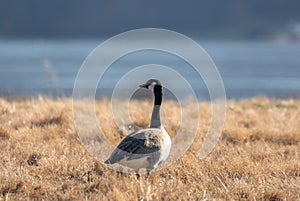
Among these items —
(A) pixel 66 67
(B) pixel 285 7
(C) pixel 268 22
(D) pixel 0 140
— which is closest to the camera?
(D) pixel 0 140

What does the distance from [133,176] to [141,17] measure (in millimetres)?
120585

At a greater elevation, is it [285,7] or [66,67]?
[285,7]

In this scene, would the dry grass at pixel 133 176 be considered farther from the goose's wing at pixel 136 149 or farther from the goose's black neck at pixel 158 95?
the goose's black neck at pixel 158 95

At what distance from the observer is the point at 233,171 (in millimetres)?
7723

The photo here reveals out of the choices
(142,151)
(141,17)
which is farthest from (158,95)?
(141,17)

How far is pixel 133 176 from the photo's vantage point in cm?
708

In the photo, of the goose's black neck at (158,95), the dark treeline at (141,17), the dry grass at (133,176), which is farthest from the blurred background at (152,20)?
the goose's black neck at (158,95)

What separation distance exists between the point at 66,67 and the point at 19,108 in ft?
113

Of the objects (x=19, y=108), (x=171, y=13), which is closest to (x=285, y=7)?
(x=171, y=13)

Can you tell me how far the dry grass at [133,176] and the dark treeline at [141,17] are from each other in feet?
339

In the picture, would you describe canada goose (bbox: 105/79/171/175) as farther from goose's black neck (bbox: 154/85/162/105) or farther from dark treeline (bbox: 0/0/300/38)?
dark treeline (bbox: 0/0/300/38)

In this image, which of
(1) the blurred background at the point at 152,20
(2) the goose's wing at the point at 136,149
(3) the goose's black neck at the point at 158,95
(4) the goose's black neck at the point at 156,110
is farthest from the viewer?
(1) the blurred background at the point at 152,20

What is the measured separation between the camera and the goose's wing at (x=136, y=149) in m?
6.91

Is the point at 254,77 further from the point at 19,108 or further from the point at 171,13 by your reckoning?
the point at 171,13
